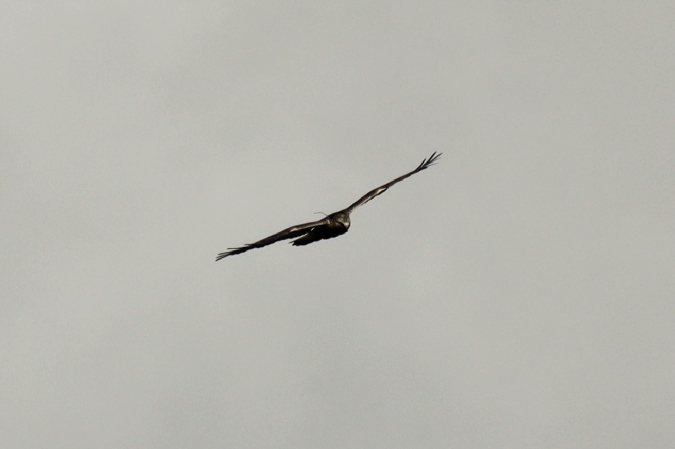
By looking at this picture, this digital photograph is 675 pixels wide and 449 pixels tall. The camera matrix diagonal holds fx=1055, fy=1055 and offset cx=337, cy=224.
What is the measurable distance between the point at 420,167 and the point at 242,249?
48.0 feet

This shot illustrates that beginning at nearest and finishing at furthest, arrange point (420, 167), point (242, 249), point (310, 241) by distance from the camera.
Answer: point (242, 249) → point (310, 241) → point (420, 167)

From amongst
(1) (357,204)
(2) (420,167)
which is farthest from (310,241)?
(2) (420,167)

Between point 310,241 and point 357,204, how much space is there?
3910mm

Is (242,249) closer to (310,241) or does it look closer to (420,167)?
(310,241)

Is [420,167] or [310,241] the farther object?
[420,167]

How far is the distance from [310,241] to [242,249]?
642 cm

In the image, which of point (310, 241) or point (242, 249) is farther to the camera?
point (310, 241)

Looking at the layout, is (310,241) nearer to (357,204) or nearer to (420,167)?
(357,204)

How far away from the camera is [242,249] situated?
1795 inches

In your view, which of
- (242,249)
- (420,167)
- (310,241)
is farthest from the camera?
Answer: (420,167)

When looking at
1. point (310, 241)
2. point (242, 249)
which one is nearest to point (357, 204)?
point (310, 241)

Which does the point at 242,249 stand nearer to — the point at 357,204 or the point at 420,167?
the point at 357,204

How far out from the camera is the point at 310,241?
169 ft

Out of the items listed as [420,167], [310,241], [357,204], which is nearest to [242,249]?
[310,241]
